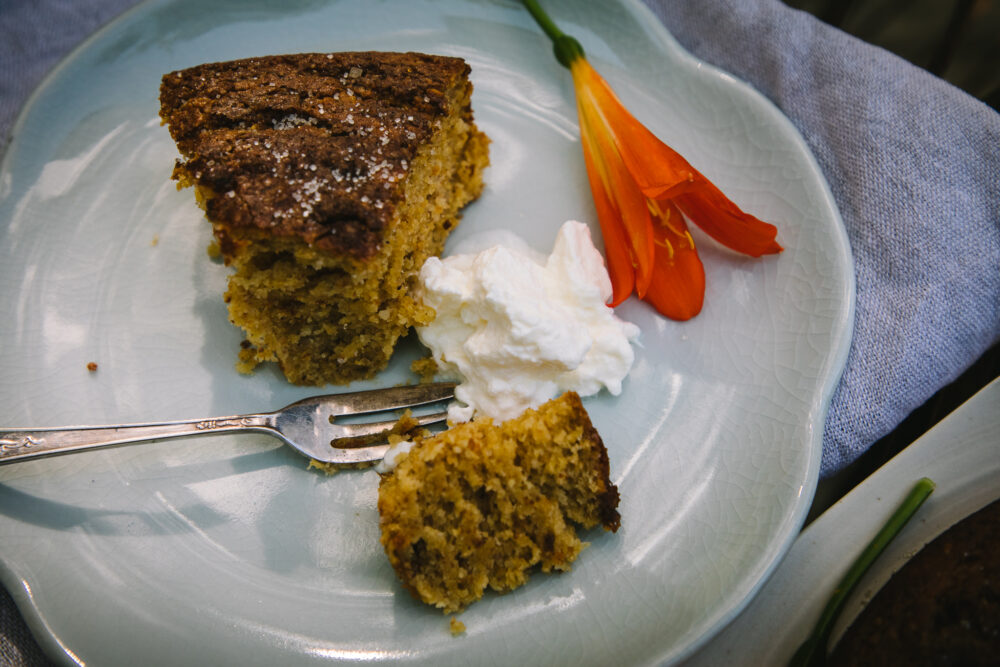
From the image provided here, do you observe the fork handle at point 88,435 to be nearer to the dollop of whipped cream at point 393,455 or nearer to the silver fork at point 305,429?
the silver fork at point 305,429

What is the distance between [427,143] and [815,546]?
2.31 metres

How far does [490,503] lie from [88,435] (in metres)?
1.56

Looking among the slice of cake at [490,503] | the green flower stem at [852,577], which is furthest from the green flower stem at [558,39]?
the green flower stem at [852,577]

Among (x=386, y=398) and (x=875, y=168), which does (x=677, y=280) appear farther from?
(x=386, y=398)

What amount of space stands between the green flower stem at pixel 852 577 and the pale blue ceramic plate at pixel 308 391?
320 mm

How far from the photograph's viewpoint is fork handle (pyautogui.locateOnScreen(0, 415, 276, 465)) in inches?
102

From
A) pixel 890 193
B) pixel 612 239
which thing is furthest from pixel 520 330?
pixel 890 193

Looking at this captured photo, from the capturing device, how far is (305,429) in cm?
289

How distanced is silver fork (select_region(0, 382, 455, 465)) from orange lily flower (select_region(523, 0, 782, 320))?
102cm

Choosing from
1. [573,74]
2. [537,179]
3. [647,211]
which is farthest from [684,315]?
[573,74]

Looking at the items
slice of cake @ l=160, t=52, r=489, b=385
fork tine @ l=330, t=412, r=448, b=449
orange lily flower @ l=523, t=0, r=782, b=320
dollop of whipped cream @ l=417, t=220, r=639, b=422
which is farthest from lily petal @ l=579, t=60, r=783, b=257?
fork tine @ l=330, t=412, r=448, b=449

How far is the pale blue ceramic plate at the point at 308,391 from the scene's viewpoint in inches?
104

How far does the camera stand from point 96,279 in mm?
3256

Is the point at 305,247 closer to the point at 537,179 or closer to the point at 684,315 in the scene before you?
the point at 537,179
